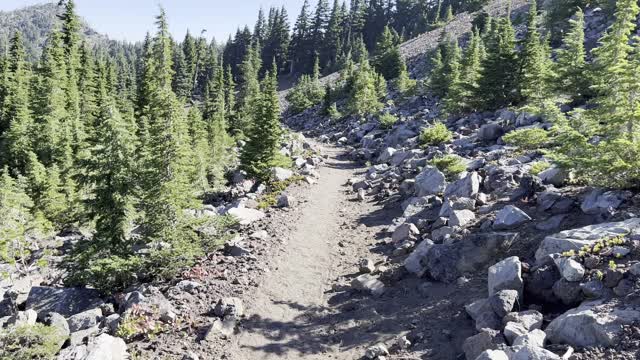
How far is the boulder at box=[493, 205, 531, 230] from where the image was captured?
1328cm

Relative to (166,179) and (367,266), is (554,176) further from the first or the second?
(166,179)

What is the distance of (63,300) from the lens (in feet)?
43.2

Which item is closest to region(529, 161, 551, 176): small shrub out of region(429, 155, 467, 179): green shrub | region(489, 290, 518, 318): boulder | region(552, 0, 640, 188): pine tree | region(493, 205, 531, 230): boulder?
region(552, 0, 640, 188): pine tree

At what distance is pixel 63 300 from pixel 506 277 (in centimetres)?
1244

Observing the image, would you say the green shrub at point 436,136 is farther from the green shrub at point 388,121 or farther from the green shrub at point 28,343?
the green shrub at point 28,343

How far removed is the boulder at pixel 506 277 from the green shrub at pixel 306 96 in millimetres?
69698

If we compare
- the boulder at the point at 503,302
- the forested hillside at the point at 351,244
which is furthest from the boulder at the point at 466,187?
the boulder at the point at 503,302

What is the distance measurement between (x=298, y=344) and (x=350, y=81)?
61776mm

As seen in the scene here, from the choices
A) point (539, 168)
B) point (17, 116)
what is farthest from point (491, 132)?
point (17, 116)

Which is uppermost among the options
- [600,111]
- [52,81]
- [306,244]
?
[52,81]

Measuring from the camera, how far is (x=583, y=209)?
40.0 ft

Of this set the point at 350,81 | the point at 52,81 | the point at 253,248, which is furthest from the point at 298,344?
the point at 350,81

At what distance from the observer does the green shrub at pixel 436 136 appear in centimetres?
2948

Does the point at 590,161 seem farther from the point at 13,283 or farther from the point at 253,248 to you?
the point at 13,283
